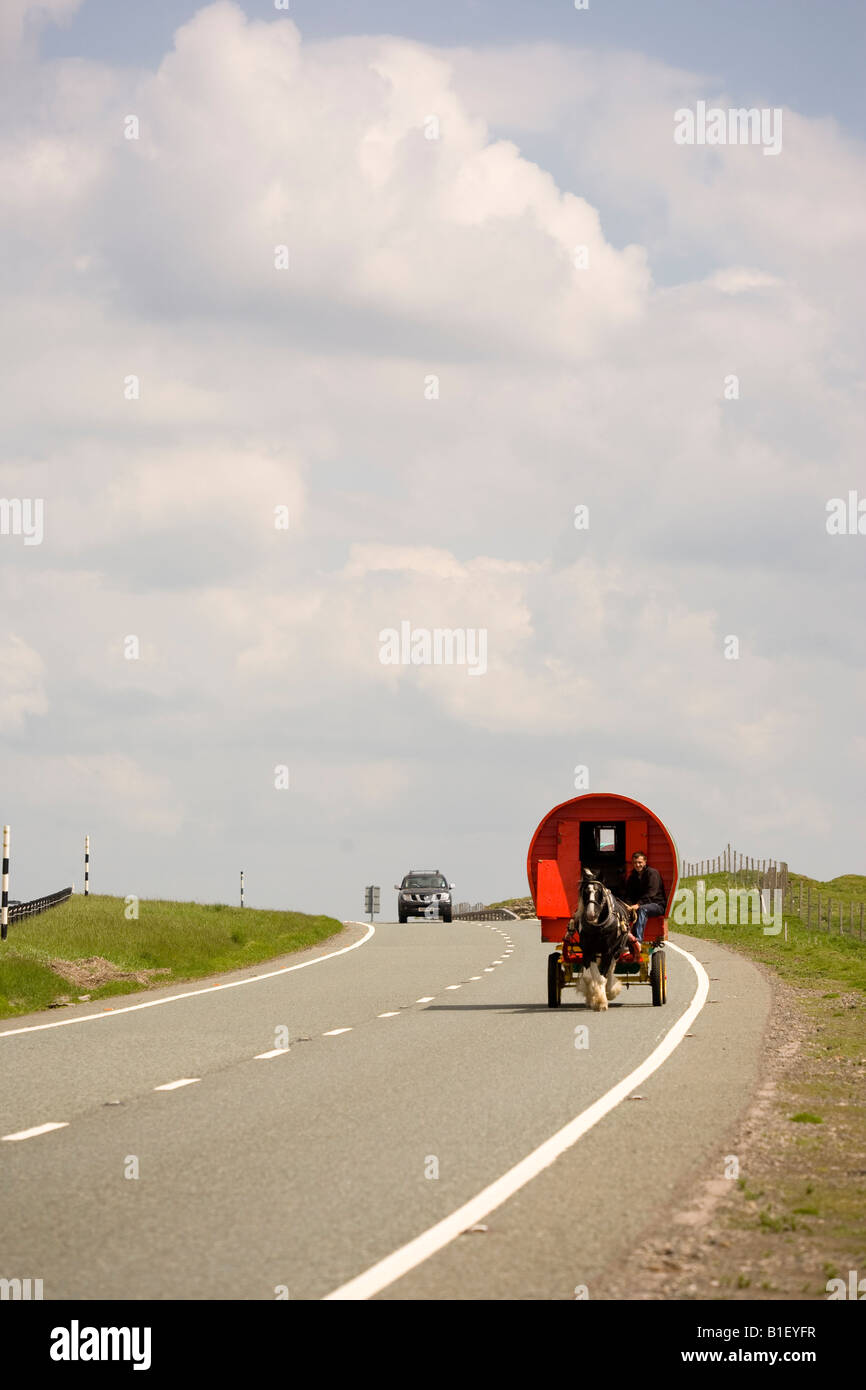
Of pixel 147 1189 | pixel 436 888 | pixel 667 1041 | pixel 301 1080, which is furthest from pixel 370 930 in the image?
pixel 147 1189

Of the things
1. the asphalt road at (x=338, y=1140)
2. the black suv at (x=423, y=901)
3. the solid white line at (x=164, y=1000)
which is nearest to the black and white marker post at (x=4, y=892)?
the solid white line at (x=164, y=1000)

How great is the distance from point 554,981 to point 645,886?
179cm

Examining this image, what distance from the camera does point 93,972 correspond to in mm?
24672

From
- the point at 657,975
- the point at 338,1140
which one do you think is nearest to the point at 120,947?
the point at 657,975

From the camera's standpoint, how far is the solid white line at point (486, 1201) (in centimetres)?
665

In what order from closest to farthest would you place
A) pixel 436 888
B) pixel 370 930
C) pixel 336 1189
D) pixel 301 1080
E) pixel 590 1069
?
pixel 336 1189
pixel 301 1080
pixel 590 1069
pixel 370 930
pixel 436 888

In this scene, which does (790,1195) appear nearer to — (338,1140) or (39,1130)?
(338,1140)

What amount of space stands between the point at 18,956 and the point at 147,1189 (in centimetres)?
1525

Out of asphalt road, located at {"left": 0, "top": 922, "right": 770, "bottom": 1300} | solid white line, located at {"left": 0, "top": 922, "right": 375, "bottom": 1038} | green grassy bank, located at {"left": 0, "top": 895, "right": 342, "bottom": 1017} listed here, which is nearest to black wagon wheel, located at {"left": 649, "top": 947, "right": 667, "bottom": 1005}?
asphalt road, located at {"left": 0, "top": 922, "right": 770, "bottom": 1300}

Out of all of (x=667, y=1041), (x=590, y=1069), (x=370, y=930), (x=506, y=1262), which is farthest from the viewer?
(x=370, y=930)

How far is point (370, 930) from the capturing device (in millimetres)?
48250

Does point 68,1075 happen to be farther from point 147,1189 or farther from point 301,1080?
point 147,1189
